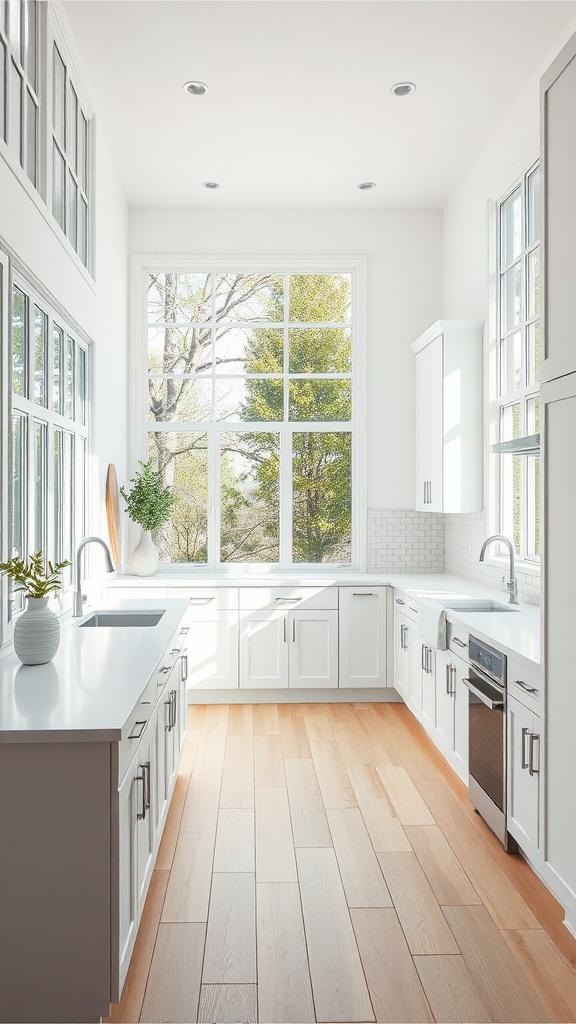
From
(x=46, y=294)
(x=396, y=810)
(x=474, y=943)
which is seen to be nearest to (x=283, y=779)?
(x=396, y=810)

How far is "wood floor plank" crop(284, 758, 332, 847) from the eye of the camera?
305 cm

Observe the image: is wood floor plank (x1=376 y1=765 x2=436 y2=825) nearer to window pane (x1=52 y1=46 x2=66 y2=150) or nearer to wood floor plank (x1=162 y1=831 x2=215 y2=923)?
wood floor plank (x1=162 y1=831 x2=215 y2=923)

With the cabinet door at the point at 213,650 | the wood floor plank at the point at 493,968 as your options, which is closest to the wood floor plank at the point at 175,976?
the wood floor plank at the point at 493,968

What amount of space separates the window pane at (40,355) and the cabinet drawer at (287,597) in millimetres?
2130

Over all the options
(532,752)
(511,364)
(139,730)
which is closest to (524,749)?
(532,752)

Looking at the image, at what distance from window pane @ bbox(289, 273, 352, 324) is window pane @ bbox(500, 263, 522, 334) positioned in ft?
4.92

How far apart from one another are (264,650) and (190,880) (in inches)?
90.8

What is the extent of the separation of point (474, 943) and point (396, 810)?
3.44ft

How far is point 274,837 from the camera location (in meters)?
3.05

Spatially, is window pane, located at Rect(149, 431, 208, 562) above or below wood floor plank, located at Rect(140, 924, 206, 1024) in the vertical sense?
above

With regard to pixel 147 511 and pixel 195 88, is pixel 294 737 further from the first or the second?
pixel 195 88

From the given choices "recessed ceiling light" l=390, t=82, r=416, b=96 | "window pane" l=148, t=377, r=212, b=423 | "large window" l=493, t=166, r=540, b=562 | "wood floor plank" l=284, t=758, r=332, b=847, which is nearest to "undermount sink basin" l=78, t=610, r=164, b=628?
"wood floor plank" l=284, t=758, r=332, b=847

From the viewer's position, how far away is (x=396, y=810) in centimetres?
333

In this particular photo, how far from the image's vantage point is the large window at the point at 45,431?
2.91m
